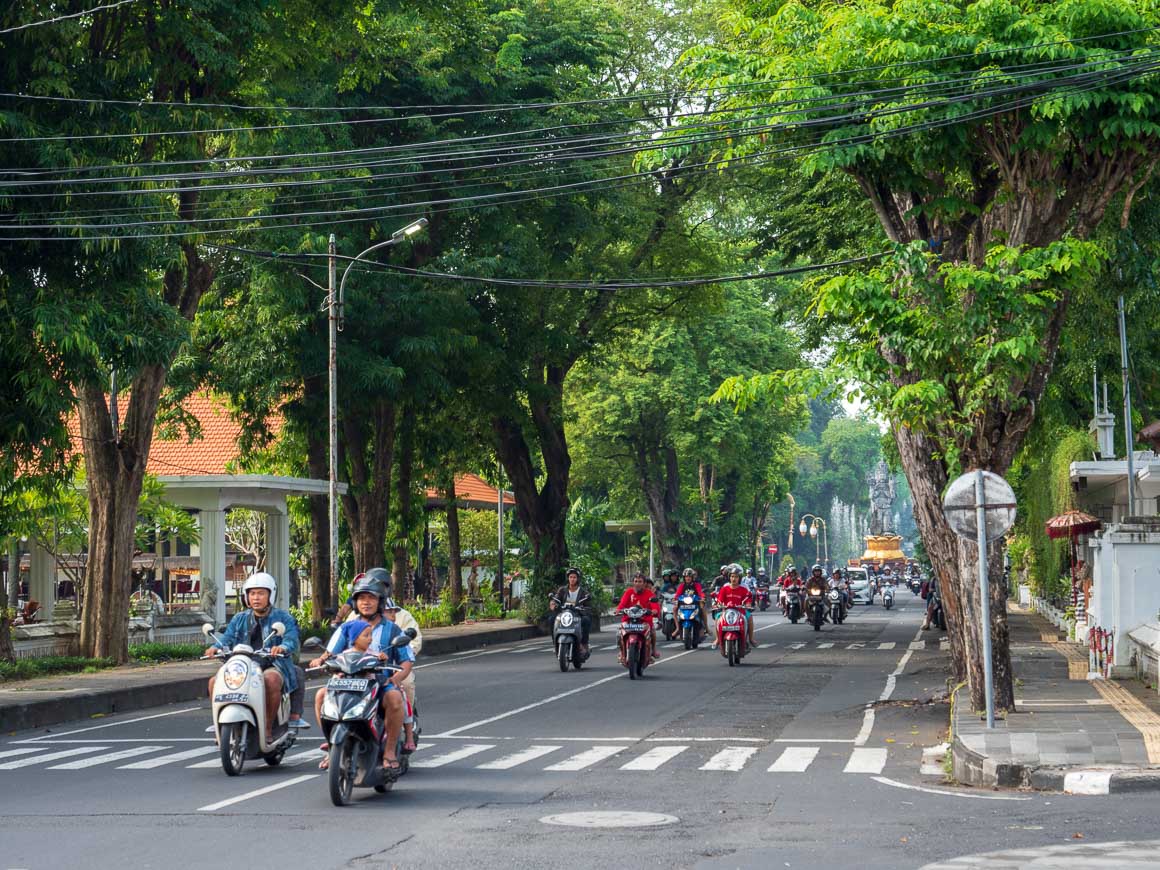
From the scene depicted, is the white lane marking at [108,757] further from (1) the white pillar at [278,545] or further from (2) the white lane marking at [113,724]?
(1) the white pillar at [278,545]

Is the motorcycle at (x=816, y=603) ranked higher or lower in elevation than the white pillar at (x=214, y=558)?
lower

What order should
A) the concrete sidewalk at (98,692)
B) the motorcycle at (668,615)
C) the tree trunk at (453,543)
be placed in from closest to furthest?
the concrete sidewalk at (98,692) < the motorcycle at (668,615) < the tree trunk at (453,543)

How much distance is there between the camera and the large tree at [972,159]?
15.0m

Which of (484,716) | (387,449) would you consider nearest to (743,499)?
(387,449)

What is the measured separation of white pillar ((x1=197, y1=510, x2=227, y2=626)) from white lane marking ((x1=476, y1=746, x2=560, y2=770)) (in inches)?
686

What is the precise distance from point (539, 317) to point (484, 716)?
2035cm

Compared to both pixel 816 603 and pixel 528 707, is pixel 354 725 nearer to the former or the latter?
pixel 528 707

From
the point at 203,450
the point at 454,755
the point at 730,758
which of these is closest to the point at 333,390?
the point at 203,450

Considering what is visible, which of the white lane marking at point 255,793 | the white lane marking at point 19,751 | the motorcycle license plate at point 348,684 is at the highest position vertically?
the motorcycle license plate at point 348,684

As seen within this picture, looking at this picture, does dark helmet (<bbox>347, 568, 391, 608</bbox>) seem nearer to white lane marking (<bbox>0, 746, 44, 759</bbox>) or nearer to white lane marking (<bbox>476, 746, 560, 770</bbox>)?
white lane marking (<bbox>476, 746, 560, 770</bbox>)

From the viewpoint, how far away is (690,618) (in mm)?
32281

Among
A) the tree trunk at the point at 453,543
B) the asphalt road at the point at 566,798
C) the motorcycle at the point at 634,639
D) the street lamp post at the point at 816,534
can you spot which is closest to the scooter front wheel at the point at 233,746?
the asphalt road at the point at 566,798

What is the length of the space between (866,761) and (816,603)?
2917cm

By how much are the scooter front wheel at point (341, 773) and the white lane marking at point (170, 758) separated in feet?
10.4
